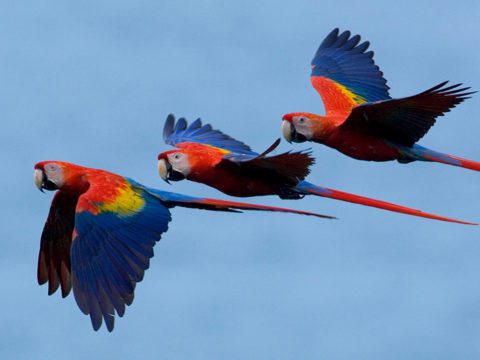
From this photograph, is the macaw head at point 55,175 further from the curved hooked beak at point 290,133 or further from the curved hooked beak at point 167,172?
the curved hooked beak at point 290,133

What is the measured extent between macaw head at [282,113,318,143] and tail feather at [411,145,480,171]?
1014 mm

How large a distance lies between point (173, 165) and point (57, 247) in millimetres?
1388

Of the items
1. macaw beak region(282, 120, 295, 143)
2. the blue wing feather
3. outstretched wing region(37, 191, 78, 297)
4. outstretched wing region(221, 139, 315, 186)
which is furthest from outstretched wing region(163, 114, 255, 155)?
outstretched wing region(37, 191, 78, 297)

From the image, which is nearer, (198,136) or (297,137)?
(297,137)

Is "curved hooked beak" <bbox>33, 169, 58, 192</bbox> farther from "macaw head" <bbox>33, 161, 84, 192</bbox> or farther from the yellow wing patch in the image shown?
the yellow wing patch

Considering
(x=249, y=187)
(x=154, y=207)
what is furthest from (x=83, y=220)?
(x=249, y=187)

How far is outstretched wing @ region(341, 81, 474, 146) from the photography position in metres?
14.0

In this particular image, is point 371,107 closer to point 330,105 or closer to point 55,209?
point 330,105

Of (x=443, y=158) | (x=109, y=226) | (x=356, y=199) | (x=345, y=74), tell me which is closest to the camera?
(x=109, y=226)

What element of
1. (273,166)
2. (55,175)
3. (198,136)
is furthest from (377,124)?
(55,175)

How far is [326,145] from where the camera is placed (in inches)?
587

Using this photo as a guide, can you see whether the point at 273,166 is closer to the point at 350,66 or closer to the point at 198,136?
the point at 198,136

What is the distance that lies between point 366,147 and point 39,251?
129 inches

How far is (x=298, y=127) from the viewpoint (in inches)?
589
